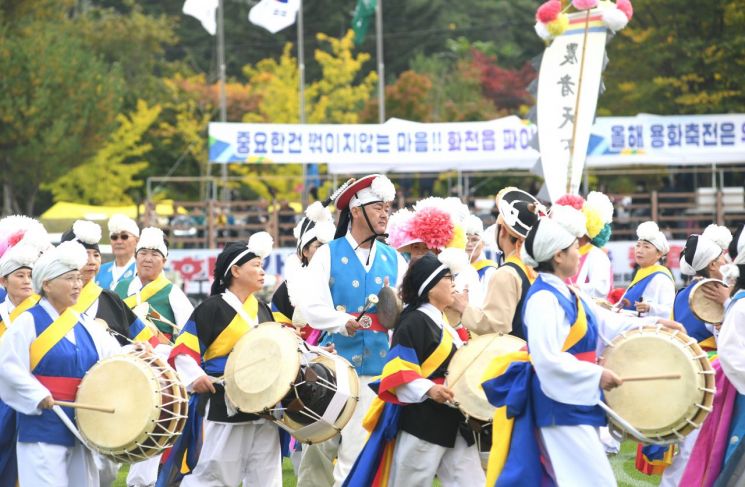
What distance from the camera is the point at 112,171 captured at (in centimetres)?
3978

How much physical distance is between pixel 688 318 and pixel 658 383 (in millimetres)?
2944

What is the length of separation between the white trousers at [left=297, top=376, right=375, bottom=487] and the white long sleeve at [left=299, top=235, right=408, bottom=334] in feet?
1.33

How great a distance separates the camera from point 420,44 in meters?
52.4

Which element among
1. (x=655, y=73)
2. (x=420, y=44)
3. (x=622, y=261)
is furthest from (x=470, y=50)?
(x=622, y=261)

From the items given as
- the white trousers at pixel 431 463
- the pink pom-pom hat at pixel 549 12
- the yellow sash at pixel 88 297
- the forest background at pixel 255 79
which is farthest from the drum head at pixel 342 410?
the forest background at pixel 255 79

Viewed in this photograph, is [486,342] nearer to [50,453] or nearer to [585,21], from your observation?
[50,453]

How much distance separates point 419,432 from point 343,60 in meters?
37.0

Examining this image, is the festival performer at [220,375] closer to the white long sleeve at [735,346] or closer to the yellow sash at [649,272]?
the white long sleeve at [735,346]

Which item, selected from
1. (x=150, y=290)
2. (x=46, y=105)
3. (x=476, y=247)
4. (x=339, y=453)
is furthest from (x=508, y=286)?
(x=46, y=105)

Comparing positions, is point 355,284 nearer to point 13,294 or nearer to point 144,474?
point 13,294

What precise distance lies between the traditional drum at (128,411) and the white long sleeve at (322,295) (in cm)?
129

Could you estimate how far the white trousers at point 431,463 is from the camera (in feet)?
22.6

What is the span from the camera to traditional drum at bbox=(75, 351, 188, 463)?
6.71 metres

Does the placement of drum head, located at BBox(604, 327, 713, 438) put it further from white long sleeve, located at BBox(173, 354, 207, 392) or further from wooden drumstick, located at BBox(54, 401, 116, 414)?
white long sleeve, located at BBox(173, 354, 207, 392)
